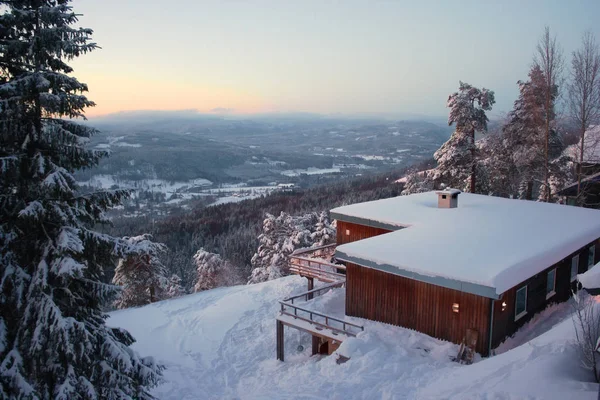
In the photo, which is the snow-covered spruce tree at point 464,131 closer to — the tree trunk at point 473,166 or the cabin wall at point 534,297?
the tree trunk at point 473,166

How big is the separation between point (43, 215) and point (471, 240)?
1218 centimetres

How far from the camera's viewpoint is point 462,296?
11289 millimetres

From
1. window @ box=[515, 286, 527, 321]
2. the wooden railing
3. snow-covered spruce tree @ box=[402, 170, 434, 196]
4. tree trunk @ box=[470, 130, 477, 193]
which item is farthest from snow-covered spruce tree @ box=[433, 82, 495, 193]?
window @ box=[515, 286, 527, 321]

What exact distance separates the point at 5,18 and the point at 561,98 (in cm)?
2387

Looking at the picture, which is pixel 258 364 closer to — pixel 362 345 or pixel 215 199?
pixel 362 345

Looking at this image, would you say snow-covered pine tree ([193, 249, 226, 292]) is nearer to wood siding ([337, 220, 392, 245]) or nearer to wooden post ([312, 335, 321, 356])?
wood siding ([337, 220, 392, 245])

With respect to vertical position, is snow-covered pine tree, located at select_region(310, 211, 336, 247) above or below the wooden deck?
below

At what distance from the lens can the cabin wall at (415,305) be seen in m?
11.1

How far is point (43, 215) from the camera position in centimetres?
679

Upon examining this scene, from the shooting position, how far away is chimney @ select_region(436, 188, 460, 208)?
18223 mm

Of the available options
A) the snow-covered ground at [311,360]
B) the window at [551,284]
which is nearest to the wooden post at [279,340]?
the snow-covered ground at [311,360]

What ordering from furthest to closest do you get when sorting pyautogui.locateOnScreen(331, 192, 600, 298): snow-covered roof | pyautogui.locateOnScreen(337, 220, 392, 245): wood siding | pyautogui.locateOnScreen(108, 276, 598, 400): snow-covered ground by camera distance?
1. pyautogui.locateOnScreen(337, 220, 392, 245): wood siding
2. pyautogui.locateOnScreen(331, 192, 600, 298): snow-covered roof
3. pyautogui.locateOnScreen(108, 276, 598, 400): snow-covered ground

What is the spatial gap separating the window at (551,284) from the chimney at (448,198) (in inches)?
208

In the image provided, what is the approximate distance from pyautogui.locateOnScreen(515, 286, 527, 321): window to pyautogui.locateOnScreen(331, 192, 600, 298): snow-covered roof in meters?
0.95
